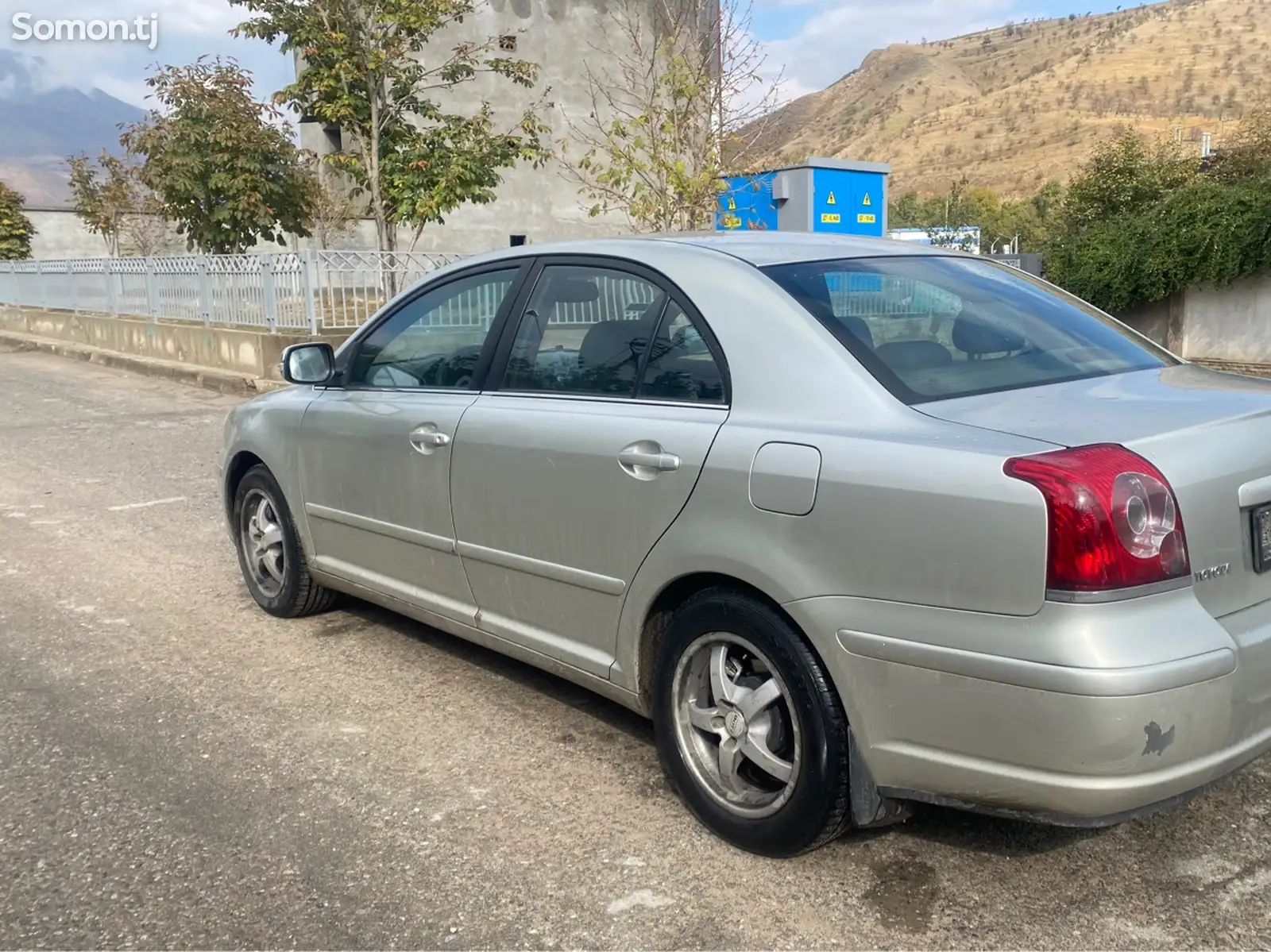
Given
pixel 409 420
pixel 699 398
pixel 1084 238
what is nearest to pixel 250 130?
pixel 1084 238

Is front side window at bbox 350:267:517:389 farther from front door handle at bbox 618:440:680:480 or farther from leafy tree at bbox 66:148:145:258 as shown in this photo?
leafy tree at bbox 66:148:145:258

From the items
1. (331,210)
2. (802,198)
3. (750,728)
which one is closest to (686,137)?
(802,198)

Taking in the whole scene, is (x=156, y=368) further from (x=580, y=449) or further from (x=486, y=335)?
(x=580, y=449)

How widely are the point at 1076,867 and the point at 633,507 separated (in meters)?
1.48

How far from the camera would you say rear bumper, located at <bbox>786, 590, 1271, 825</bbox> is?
2.32m

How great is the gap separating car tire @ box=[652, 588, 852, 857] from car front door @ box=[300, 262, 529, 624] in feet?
3.43

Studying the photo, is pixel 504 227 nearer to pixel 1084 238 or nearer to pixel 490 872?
pixel 1084 238

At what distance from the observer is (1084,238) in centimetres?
1496

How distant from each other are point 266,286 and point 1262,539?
13349 millimetres

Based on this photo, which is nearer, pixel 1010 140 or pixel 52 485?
pixel 52 485

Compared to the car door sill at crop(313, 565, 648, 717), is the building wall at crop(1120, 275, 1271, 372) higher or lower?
higher

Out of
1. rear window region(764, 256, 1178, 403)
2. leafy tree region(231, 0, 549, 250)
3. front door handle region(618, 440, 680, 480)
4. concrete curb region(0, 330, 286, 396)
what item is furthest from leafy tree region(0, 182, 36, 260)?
rear window region(764, 256, 1178, 403)

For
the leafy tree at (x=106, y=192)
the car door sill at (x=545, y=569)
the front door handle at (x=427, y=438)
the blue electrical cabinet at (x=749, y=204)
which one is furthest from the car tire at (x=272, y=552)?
the leafy tree at (x=106, y=192)

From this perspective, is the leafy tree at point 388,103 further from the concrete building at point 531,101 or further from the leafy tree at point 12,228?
the leafy tree at point 12,228
